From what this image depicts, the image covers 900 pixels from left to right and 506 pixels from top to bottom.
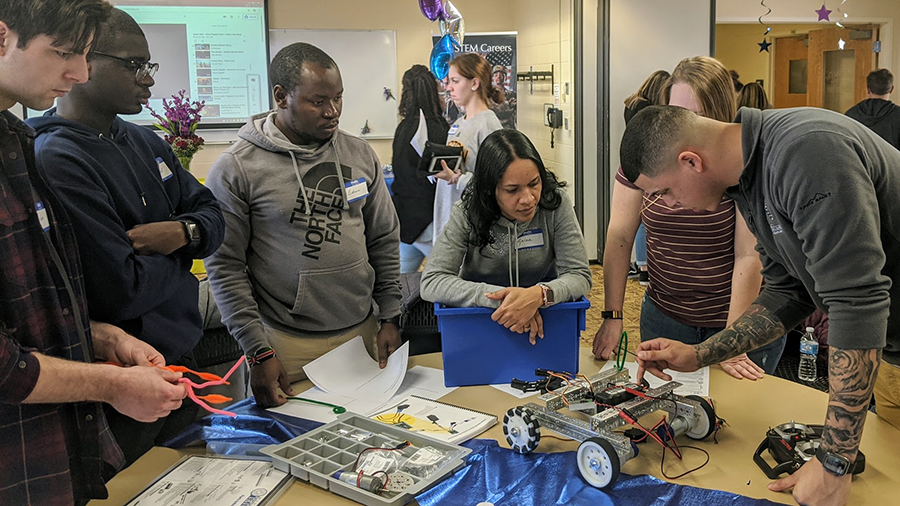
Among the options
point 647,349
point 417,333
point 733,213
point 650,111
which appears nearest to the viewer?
point 650,111

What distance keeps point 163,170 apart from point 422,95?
232cm

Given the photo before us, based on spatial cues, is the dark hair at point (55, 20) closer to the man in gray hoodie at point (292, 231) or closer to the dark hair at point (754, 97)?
the man in gray hoodie at point (292, 231)

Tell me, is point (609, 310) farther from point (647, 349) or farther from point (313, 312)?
point (313, 312)

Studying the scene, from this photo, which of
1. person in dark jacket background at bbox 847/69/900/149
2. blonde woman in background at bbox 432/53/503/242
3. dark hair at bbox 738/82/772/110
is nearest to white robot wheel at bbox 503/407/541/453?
blonde woman in background at bbox 432/53/503/242

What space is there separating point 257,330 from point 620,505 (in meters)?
0.96

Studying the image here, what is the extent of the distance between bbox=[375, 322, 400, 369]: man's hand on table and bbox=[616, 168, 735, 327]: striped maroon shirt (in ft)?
2.55

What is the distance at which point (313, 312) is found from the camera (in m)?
1.86

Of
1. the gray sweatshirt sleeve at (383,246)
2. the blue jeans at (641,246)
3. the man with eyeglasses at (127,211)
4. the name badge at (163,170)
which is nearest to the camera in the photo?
the man with eyeglasses at (127,211)

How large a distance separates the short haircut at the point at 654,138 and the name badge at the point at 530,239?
19.9 inches

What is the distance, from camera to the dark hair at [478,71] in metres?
3.54

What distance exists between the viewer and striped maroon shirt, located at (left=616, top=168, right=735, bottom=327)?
75.4 inches

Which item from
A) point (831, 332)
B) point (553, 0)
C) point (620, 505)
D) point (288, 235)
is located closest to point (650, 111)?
point (831, 332)

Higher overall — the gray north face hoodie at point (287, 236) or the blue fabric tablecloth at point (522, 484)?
the gray north face hoodie at point (287, 236)

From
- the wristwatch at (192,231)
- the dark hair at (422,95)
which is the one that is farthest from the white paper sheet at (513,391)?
the dark hair at (422,95)
